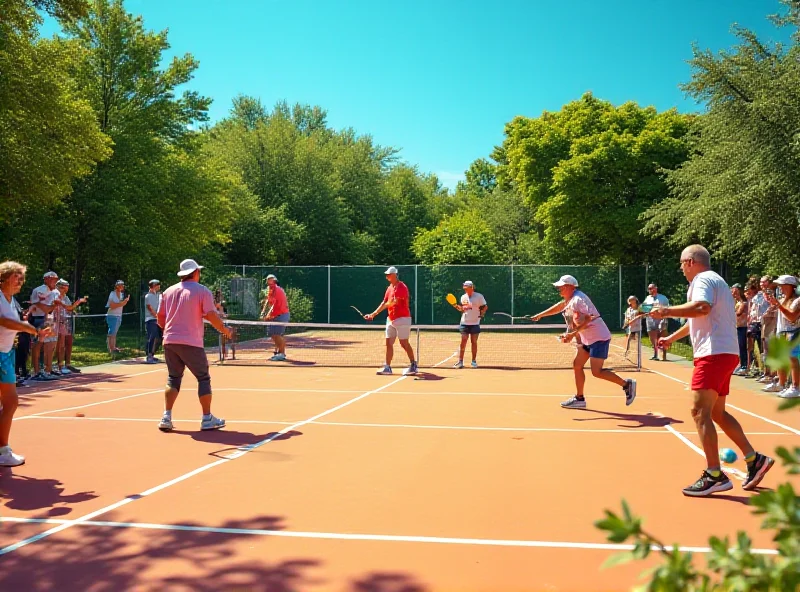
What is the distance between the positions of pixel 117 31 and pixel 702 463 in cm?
2637

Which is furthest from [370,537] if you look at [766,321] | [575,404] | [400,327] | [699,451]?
[766,321]

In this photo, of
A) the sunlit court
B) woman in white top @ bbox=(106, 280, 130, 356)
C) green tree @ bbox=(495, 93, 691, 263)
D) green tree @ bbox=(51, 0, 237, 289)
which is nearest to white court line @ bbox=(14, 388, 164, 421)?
the sunlit court

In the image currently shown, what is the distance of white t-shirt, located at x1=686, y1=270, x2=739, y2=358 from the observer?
6277 millimetres

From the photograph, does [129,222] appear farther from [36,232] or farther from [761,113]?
[761,113]

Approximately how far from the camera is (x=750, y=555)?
1.77 metres

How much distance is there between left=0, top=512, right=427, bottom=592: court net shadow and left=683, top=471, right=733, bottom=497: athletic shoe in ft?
9.67

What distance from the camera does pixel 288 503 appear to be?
6.01m

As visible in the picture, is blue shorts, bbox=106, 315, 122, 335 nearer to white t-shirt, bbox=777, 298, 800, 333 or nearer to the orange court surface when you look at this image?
the orange court surface

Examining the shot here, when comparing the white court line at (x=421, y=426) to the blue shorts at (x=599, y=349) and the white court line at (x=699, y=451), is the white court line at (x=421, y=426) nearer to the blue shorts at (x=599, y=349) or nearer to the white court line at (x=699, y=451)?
the white court line at (x=699, y=451)

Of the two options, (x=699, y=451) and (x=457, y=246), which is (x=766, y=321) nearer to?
(x=699, y=451)

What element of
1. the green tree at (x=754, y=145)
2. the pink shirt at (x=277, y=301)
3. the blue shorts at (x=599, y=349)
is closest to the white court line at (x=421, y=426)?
the blue shorts at (x=599, y=349)

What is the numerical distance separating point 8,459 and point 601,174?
3163cm

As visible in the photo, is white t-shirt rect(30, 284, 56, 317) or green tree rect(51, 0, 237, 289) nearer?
white t-shirt rect(30, 284, 56, 317)

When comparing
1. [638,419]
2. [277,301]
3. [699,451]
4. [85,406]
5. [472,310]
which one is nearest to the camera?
[699,451]
